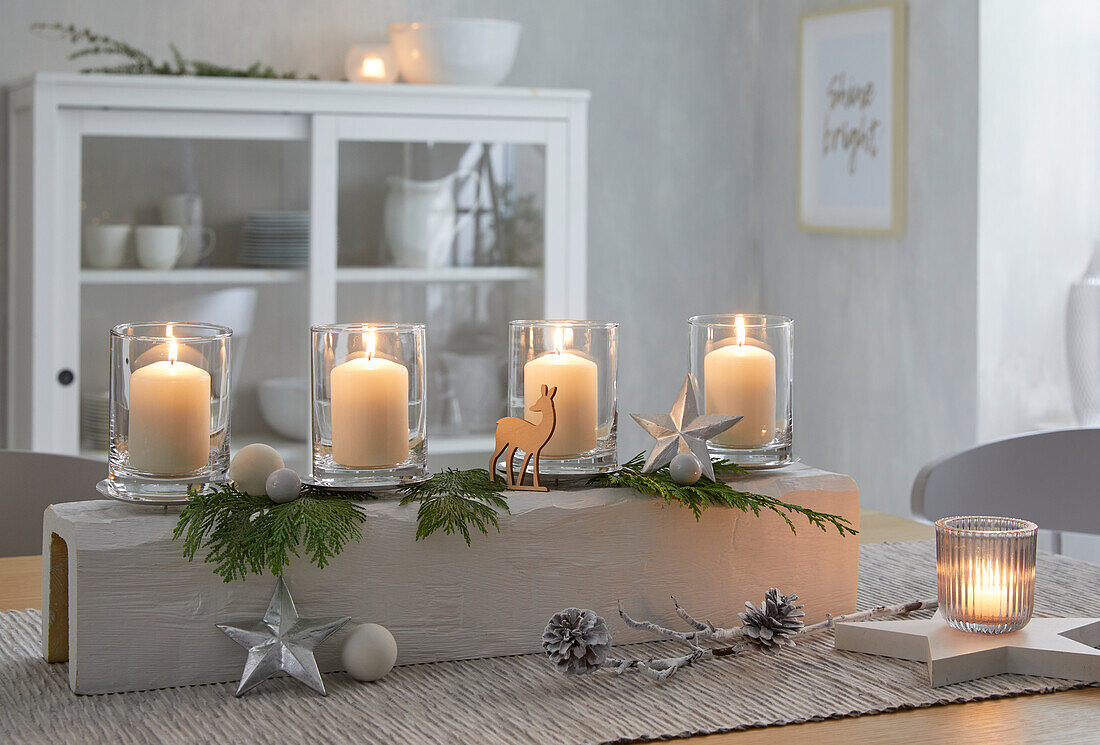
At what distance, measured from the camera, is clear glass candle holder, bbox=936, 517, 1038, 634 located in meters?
0.89

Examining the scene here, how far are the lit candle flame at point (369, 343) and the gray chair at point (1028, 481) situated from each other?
3.22 ft

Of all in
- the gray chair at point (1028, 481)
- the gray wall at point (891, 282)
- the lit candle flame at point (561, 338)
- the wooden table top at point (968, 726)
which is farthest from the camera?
the gray wall at point (891, 282)

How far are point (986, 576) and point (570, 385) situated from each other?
13.4 inches

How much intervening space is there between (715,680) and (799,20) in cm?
266

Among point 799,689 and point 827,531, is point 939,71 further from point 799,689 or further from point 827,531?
point 799,689

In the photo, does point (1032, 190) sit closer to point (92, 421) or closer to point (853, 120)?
point (853, 120)

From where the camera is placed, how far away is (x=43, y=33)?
2760 millimetres

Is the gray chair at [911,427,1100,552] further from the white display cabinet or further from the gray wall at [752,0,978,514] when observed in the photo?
the white display cabinet

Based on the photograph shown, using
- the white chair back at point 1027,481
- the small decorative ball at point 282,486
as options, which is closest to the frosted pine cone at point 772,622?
the small decorative ball at point 282,486

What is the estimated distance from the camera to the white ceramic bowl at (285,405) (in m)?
2.62

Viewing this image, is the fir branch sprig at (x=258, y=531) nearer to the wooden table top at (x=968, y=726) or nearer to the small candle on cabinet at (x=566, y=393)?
the small candle on cabinet at (x=566, y=393)

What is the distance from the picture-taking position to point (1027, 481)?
67.1 inches

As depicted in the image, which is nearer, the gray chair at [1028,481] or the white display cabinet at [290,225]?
the gray chair at [1028,481]

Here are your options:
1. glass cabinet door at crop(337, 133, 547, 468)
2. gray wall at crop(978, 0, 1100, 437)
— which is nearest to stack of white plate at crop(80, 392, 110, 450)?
glass cabinet door at crop(337, 133, 547, 468)
